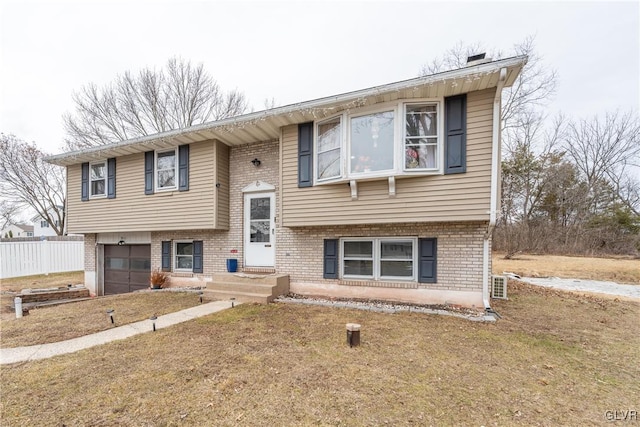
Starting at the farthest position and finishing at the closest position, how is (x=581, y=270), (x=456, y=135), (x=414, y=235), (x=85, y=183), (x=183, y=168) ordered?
(x=581, y=270) < (x=85, y=183) < (x=183, y=168) < (x=414, y=235) < (x=456, y=135)

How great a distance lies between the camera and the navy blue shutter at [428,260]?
231 inches

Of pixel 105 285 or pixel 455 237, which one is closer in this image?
pixel 455 237

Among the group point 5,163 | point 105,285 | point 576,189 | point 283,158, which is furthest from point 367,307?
point 5,163

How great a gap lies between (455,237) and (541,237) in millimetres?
16685

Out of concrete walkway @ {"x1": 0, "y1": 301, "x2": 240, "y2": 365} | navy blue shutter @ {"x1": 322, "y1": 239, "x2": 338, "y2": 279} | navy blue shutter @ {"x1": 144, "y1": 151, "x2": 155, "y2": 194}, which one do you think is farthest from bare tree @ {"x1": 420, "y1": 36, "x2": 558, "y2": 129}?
concrete walkway @ {"x1": 0, "y1": 301, "x2": 240, "y2": 365}

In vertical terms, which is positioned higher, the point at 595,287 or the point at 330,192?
the point at 330,192

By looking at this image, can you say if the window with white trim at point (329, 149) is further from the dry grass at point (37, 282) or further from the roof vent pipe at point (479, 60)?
the dry grass at point (37, 282)

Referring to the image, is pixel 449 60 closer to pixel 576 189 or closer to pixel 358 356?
pixel 576 189

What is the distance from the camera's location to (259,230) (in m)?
7.89

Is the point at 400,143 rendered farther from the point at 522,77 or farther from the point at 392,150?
the point at 522,77

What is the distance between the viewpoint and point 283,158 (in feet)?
22.8

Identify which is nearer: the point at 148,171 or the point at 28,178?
the point at 148,171

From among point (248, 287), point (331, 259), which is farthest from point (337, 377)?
point (248, 287)

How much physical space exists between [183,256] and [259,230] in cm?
301
